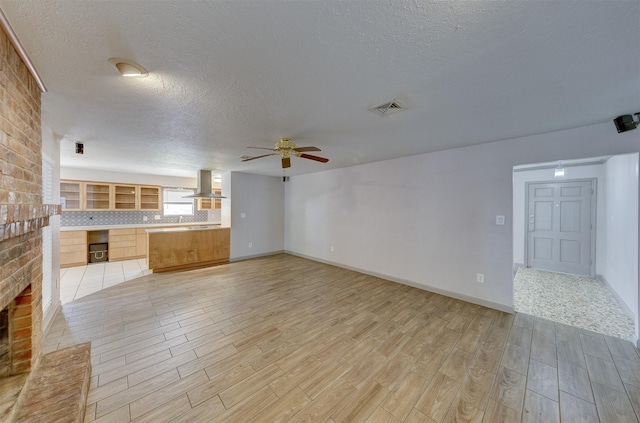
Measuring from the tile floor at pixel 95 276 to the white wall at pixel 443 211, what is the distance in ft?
14.1

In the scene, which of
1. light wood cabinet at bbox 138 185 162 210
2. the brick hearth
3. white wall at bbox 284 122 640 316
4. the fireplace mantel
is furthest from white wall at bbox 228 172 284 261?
the fireplace mantel

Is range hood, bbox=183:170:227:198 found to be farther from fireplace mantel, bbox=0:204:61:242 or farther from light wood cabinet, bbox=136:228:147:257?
fireplace mantel, bbox=0:204:61:242

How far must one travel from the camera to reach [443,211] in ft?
12.2

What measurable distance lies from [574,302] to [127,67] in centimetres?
A: 588

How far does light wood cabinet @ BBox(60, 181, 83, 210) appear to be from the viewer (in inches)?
215

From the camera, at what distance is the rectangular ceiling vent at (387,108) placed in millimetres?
2043

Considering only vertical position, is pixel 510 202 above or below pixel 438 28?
below

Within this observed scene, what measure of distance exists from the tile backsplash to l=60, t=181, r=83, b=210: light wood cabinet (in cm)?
17

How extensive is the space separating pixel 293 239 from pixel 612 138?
603cm

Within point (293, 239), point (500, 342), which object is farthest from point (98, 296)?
point (500, 342)

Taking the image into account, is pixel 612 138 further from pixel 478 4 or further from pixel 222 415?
pixel 222 415

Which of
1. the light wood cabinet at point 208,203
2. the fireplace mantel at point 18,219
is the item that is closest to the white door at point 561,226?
the fireplace mantel at point 18,219

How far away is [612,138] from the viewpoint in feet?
8.05

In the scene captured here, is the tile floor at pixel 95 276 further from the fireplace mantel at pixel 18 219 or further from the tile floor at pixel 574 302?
the tile floor at pixel 574 302
